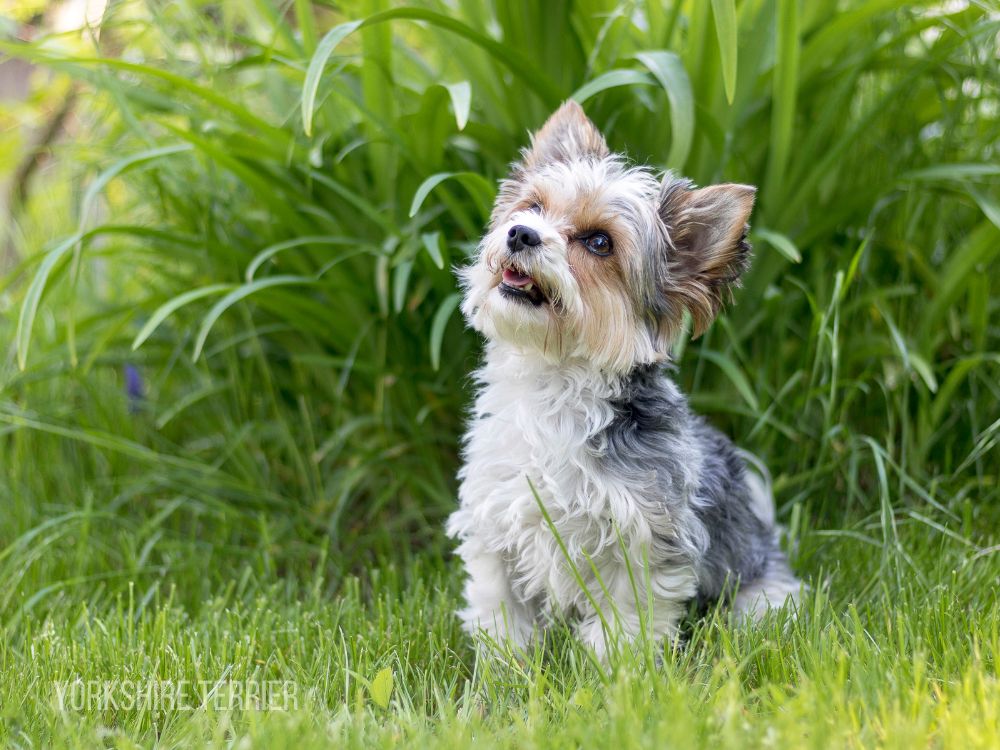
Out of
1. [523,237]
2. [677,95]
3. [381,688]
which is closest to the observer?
[381,688]

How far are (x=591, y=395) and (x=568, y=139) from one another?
81cm

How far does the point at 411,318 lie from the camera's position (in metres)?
3.99

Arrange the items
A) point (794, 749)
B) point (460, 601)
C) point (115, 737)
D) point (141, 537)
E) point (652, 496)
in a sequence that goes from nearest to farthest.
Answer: point (794, 749), point (115, 737), point (652, 496), point (460, 601), point (141, 537)

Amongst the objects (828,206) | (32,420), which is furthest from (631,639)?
(32,420)

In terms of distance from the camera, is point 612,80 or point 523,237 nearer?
point 523,237

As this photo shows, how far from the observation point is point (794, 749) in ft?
6.51

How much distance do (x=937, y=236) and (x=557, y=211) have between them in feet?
6.91

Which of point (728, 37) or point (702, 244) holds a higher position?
point (728, 37)

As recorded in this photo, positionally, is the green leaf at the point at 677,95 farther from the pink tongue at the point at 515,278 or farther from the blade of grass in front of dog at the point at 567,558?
the blade of grass in front of dog at the point at 567,558

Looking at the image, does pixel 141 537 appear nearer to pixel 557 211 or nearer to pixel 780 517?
pixel 557 211

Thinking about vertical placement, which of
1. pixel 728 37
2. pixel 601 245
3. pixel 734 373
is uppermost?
pixel 728 37

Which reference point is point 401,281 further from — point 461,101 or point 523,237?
point 523,237

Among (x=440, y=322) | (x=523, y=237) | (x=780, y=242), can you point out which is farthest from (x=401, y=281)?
(x=780, y=242)

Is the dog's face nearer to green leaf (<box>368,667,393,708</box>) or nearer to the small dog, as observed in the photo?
the small dog
